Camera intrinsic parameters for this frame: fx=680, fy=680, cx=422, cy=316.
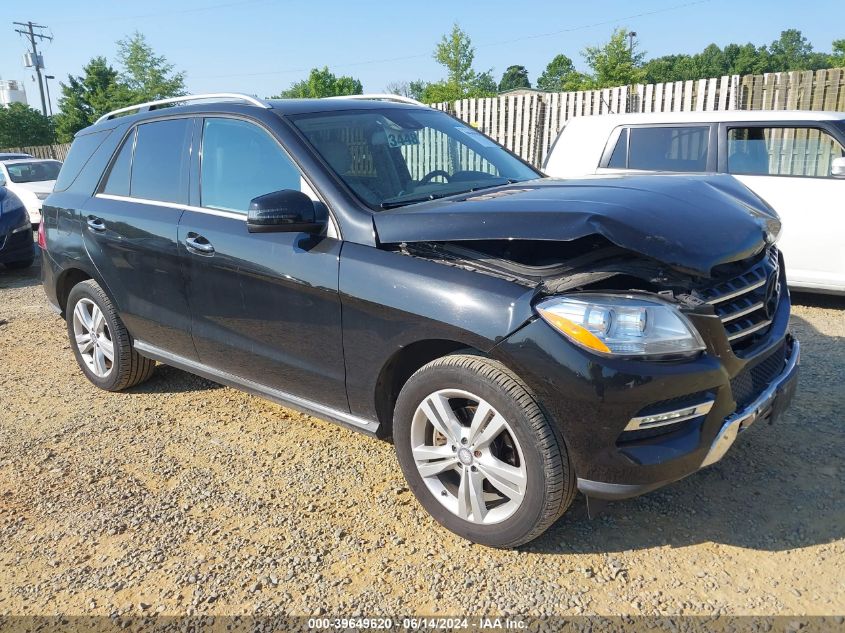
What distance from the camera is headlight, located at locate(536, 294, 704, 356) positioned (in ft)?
7.88

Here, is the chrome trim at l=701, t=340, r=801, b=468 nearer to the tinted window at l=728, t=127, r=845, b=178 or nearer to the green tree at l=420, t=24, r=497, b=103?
the tinted window at l=728, t=127, r=845, b=178

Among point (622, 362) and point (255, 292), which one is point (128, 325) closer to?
point (255, 292)

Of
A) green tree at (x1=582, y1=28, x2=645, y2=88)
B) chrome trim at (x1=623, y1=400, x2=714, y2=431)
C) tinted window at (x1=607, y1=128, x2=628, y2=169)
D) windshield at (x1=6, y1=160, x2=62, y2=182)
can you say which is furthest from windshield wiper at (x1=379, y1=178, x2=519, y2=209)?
green tree at (x1=582, y1=28, x2=645, y2=88)

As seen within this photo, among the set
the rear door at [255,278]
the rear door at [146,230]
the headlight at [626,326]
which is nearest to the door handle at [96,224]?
the rear door at [146,230]

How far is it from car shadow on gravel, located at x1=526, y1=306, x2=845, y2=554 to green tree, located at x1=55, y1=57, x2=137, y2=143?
142ft

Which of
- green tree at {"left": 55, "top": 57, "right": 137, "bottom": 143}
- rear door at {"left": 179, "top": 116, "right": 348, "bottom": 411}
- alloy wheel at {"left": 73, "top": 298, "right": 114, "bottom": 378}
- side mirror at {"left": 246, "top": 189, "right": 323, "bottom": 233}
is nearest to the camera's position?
side mirror at {"left": 246, "top": 189, "right": 323, "bottom": 233}

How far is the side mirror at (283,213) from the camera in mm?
3020

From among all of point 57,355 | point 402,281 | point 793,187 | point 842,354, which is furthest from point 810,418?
point 57,355

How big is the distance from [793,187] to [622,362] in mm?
4831

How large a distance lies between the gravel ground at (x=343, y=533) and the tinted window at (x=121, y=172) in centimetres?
151

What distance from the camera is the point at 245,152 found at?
3627mm

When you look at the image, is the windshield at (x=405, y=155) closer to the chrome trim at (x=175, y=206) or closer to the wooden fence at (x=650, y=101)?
the chrome trim at (x=175, y=206)

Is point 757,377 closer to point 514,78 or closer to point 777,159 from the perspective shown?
point 777,159

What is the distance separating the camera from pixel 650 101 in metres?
10.7
